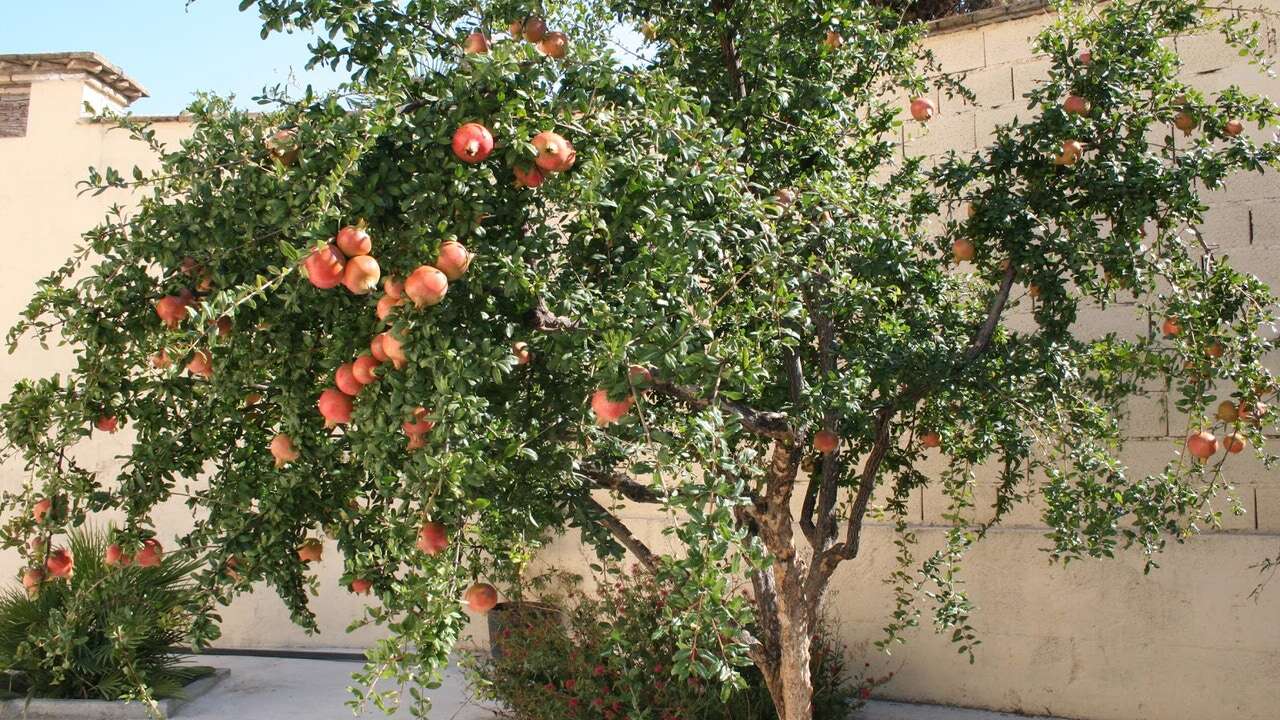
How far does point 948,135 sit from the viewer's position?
212 inches

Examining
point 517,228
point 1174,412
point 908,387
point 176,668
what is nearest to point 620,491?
point 908,387

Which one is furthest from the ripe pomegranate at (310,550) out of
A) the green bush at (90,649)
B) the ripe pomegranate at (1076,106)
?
the green bush at (90,649)

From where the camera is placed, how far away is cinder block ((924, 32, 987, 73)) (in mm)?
5359

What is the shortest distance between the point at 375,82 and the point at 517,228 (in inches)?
16.3

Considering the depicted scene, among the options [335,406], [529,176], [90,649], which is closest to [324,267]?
[335,406]

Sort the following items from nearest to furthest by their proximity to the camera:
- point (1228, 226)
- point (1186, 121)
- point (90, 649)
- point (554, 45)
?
point (554, 45) < point (1186, 121) < point (1228, 226) < point (90, 649)

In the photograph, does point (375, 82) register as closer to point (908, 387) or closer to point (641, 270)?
point (641, 270)

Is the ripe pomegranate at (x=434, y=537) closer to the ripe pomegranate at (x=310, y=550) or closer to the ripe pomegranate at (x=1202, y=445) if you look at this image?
the ripe pomegranate at (x=310, y=550)

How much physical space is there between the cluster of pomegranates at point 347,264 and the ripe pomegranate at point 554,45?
0.92 m

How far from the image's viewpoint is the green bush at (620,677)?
14.0ft

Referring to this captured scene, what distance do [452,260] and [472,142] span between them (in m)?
0.22

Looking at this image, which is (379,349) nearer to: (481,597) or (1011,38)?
(481,597)

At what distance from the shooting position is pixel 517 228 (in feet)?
7.58

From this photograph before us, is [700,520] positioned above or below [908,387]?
below
